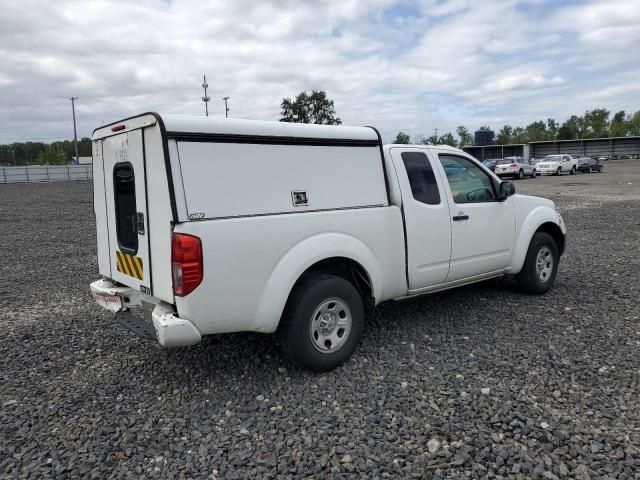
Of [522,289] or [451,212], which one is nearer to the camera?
[451,212]

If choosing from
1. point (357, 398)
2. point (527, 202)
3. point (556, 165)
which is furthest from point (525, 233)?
point (556, 165)

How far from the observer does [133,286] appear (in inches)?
164

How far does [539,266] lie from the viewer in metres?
6.12

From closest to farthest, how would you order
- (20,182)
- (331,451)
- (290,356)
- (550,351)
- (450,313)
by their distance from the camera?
1. (331,451)
2. (290,356)
3. (550,351)
4. (450,313)
5. (20,182)

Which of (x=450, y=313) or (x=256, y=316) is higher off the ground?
(x=256, y=316)

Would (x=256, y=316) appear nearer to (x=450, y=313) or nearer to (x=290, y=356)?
(x=290, y=356)

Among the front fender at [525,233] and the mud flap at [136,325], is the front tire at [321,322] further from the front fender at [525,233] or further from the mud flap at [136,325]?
the front fender at [525,233]

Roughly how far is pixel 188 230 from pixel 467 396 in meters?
2.30

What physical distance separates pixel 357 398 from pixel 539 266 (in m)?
3.46

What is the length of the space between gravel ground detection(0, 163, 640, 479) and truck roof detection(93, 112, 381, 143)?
6.30ft

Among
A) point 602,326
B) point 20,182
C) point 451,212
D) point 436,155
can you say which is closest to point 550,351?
point 602,326

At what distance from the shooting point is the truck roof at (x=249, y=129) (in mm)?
3500

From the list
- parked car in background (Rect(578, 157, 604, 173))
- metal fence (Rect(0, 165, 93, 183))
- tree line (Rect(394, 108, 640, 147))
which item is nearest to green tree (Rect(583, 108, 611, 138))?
tree line (Rect(394, 108, 640, 147))

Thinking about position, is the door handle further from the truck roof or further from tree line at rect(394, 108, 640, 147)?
tree line at rect(394, 108, 640, 147)
